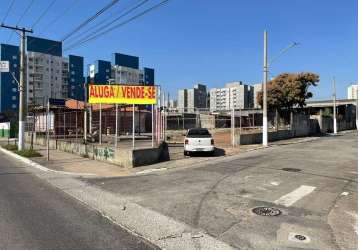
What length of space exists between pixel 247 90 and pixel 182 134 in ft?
246

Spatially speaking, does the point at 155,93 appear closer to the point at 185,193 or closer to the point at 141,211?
the point at 185,193

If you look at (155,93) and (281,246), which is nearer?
(281,246)

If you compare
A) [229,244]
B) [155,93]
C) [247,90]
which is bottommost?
[229,244]

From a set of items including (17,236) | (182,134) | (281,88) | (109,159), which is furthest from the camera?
(281,88)

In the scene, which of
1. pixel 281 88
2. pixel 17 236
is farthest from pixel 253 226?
pixel 281 88

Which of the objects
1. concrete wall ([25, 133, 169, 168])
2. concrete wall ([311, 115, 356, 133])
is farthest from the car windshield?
concrete wall ([311, 115, 356, 133])

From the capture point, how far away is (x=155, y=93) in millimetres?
19438

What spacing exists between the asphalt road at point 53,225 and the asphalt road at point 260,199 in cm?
147

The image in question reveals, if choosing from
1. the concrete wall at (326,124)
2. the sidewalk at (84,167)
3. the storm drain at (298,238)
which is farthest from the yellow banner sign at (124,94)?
the concrete wall at (326,124)

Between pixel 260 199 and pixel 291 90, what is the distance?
1442 inches

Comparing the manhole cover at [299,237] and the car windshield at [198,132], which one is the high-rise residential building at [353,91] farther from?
the manhole cover at [299,237]

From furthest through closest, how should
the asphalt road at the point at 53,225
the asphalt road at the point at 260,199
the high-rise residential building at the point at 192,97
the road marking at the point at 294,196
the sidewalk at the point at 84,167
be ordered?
the high-rise residential building at the point at 192,97 < the sidewalk at the point at 84,167 < the road marking at the point at 294,196 < the asphalt road at the point at 260,199 < the asphalt road at the point at 53,225

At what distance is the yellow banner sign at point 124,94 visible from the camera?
19.5 metres

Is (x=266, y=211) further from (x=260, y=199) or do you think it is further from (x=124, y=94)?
(x=124, y=94)
